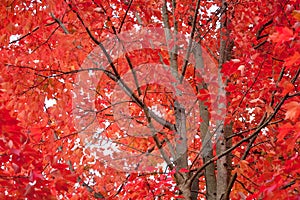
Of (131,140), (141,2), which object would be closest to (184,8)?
(141,2)

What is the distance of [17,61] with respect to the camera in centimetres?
554

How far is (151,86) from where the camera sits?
22.1ft

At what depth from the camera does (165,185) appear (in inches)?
223

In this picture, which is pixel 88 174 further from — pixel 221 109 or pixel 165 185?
pixel 221 109

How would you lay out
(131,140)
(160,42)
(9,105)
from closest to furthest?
(9,105) → (160,42) → (131,140)

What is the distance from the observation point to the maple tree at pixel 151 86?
15.9 ft

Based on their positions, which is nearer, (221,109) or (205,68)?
(221,109)

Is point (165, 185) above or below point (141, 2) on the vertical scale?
below

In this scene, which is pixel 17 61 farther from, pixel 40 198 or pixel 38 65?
pixel 40 198

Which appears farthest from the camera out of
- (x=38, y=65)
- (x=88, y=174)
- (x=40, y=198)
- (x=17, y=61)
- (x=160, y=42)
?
Result: (x=88, y=174)

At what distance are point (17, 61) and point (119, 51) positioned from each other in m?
1.58

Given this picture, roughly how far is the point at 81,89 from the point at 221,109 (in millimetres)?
2567

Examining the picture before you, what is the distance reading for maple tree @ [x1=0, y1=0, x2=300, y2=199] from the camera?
4.83 meters

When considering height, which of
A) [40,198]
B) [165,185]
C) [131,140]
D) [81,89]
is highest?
[81,89]
